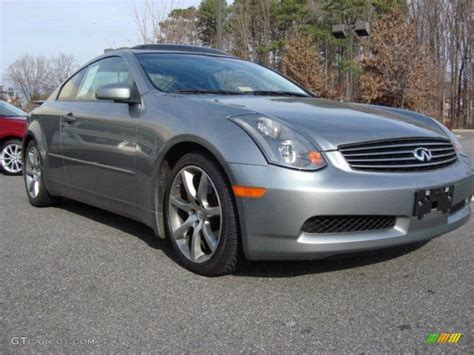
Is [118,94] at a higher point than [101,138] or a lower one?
higher

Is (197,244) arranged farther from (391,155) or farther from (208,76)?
(208,76)

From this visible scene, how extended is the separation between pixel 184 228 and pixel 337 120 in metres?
1.14

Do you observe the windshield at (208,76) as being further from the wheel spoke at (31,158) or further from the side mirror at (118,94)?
the wheel spoke at (31,158)

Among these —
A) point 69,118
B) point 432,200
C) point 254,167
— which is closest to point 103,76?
point 69,118

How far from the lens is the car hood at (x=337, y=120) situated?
2.87 m

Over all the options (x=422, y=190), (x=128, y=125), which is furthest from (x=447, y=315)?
(x=128, y=125)

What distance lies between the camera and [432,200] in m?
2.89

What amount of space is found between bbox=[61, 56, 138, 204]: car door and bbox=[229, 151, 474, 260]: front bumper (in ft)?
3.69

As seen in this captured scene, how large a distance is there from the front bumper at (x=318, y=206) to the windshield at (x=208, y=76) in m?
1.20

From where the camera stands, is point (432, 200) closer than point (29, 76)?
Yes

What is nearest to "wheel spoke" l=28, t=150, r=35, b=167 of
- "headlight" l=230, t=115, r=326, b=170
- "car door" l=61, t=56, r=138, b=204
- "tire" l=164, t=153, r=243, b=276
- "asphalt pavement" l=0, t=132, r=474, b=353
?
"car door" l=61, t=56, r=138, b=204

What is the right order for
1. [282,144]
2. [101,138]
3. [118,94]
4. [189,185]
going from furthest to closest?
1. [101,138]
2. [118,94]
3. [189,185]
4. [282,144]

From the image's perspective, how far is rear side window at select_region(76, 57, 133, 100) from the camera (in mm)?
4049

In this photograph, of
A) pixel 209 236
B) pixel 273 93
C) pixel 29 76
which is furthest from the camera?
pixel 29 76
